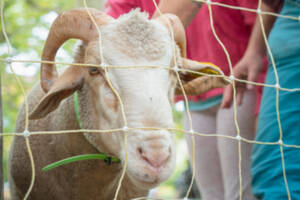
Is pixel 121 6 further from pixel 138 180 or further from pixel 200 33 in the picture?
pixel 138 180

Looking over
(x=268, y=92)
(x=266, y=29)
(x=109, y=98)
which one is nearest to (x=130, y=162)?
(x=109, y=98)

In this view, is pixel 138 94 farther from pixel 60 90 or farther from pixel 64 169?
→ pixel 64 169

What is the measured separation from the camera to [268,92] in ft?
6.66

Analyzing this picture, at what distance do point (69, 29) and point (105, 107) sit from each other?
41 centimetres

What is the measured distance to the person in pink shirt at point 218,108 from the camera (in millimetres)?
2730

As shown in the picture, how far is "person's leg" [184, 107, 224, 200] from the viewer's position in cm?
298

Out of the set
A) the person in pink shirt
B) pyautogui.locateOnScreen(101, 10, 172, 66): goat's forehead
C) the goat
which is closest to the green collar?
the goat

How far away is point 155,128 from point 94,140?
0.59 m

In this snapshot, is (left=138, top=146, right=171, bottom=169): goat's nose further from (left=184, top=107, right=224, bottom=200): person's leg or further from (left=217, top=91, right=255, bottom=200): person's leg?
(left=184, top=107, right=224, bottom=200): person's leg

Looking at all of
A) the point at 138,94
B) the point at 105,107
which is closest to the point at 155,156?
the point at 138,94

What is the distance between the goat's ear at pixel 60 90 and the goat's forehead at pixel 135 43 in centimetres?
24

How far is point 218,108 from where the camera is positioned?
2975mm

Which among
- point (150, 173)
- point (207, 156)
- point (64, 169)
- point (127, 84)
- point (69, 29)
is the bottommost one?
point (207, 156)

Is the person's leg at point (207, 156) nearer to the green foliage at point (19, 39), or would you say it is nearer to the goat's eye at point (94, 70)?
the goat's eye at point (94, 70)
